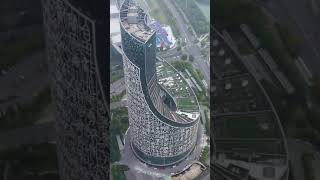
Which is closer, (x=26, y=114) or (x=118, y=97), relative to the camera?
(x=118, y=97)

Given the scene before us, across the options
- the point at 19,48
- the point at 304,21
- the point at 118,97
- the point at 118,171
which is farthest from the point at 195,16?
the point at 19,48

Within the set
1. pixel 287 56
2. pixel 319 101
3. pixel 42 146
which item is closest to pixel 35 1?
pixel 42 146

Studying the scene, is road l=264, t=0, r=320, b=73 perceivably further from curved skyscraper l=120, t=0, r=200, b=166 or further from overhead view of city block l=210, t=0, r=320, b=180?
curved skyscraper l=120, t=0, r=200, b=166

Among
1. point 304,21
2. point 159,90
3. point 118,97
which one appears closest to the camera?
point 118,97

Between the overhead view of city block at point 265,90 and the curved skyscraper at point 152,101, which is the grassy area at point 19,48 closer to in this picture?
the overhead view of city block at point 265,90

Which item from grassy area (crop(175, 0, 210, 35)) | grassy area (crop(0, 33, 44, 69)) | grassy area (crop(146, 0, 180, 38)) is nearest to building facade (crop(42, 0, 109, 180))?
grassy area (crop(146, 0, 180, 38))

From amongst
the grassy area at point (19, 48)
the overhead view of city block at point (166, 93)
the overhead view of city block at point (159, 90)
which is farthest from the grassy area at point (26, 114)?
the overhead view of city block at point (159, 90)

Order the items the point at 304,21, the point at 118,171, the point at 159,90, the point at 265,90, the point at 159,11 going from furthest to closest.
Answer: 1. the point at 304,21
2. the point at 265,90
3. the point at 118,171
4. the point at 159,90
5. the point at 159,11

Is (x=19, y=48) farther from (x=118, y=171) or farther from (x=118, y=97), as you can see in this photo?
(x=118, y=97)
